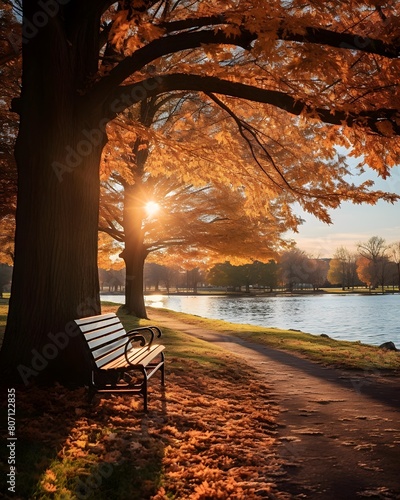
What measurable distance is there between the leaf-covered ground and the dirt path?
0.82 ft

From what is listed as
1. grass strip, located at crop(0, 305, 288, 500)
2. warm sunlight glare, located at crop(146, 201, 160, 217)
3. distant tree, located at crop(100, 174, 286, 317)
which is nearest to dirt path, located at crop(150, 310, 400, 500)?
grass strip, located at crop(0, 305, 288, 500)

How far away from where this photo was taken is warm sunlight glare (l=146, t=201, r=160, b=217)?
19.6 meters

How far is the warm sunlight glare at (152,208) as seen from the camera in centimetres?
1964

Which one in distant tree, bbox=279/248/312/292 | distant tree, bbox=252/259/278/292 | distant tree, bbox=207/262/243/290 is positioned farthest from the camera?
distant tree, bbox=279/248/312/292

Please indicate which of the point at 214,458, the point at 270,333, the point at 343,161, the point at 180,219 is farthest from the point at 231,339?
the point at 214,458

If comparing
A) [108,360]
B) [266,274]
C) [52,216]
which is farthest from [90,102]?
[266,274]

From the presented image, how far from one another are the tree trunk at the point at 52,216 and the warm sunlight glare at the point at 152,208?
1292 cm

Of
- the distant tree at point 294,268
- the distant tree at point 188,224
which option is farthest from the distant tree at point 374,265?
the distant tree at point 188,224

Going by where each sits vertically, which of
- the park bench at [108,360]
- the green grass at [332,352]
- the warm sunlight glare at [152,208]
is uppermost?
the warm sunlight glare at [152,208]

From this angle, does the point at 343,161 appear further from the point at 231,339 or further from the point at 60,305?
the point at 60,305

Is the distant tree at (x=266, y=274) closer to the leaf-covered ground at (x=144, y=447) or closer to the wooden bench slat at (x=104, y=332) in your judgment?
the wooden bench slat at (x=104, y=332)

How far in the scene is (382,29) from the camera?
575 centimetres

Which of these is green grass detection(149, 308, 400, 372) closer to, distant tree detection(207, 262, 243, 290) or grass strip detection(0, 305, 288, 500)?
grass strip detection(0, 305, 288, 500)

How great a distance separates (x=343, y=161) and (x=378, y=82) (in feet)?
29.9
